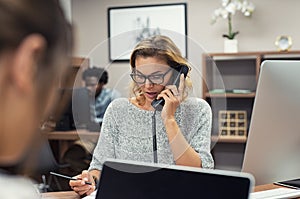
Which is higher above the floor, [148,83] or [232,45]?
[232,45]

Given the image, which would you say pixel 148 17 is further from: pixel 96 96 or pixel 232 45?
pixel 96 96

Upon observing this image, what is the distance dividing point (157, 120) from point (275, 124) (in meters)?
0.33

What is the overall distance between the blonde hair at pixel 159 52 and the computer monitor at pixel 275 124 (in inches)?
9.8

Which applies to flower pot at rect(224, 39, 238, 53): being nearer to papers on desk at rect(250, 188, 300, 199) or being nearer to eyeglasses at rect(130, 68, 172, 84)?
papers on desk at rect(250, 188, 300, 199)

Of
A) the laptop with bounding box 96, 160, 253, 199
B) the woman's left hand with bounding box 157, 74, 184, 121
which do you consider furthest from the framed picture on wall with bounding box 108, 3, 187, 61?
the laptop with bounding box 96, 160, 253, 199

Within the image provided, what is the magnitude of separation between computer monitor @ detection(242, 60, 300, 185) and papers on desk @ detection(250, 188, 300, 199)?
45 millimetres

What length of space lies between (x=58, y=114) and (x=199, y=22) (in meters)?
4.42

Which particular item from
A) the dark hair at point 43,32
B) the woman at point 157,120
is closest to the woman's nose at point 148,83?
the woman at point 157,120

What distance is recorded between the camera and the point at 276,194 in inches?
52.2

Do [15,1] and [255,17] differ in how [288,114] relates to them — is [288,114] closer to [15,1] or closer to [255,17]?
[15,1]

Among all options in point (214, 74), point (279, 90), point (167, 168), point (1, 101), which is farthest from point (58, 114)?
point (279, 90)

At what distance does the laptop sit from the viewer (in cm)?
72

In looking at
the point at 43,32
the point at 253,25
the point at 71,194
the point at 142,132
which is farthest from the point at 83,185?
the point at 253,25

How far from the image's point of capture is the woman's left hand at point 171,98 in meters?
1.18
